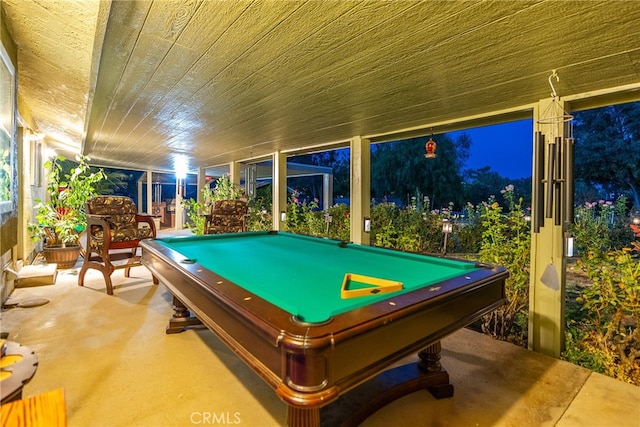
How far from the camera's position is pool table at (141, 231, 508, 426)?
957 mm

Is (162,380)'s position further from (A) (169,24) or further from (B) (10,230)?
(A) (169,24)

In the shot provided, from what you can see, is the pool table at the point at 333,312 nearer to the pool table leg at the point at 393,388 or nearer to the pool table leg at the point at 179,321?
the pool table leg at the point at 393,388

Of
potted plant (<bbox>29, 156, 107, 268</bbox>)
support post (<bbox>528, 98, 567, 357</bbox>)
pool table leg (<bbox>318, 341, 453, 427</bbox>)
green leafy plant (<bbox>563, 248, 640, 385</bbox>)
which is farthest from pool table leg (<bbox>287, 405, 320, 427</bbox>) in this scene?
potted plant (<bbox>29, 156, 107, 268</bbox>)

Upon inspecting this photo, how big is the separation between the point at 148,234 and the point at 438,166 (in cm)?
816

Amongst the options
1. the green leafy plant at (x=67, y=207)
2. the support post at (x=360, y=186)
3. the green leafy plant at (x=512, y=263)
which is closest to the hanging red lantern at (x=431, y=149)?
the green leafy plant at (x=512, y=263)

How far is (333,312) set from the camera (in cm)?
112

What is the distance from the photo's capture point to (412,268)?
6.30 ft

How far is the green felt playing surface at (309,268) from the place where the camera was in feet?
4.26

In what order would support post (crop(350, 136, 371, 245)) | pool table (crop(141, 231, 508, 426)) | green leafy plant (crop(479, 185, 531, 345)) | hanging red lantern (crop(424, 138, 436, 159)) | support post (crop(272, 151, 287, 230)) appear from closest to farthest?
pool table (crop(141, 231, 508, 426)) → green leafy plant (crop(479, 185, 531, 345)) → hanging red lantern (crop(424, 138, 436, 159)) → support post (crop(350, 136, 371, 245)) → support post (crop(272, 151, 287, 230))

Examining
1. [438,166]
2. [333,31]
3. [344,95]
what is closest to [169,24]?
[333,31]

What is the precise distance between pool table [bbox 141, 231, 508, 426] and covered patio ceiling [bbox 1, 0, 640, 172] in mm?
1249

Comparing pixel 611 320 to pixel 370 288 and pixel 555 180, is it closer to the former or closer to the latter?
pixel 555 180

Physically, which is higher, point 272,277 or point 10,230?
point 10,230

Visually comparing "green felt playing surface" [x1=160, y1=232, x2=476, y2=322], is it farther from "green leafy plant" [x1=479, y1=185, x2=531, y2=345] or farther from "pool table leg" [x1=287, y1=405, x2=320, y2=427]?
"green leafy plant" [x1=479, y1=185, x2=531, y2=345]
